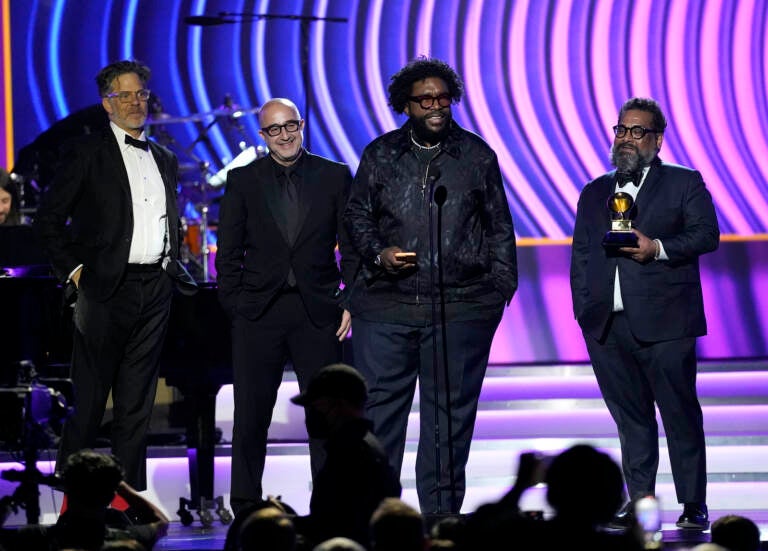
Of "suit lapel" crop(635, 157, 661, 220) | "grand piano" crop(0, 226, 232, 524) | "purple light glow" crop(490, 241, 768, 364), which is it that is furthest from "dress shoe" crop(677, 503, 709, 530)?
"purple light glow" crop(490, 241, 768, 364)

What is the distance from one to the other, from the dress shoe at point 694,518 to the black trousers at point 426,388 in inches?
37.1

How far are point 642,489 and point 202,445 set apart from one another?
2.10 meters

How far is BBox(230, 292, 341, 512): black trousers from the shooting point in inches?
238

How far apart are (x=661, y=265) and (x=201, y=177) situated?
5389 millimetres

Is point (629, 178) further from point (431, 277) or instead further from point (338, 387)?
point (338, 387)

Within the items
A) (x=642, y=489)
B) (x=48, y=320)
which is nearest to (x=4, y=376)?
(x=48, y=320)

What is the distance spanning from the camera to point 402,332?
5.78 m

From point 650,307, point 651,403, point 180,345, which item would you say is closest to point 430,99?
point 650,307

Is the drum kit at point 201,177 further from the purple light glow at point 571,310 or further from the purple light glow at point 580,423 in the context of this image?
the purple light glow at point 580,423

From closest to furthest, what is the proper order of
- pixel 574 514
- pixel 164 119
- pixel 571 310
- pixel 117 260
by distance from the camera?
pixel 574 514, pixel 117 260, pixel 571 310, pixel 164 119

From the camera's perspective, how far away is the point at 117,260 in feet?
19.5

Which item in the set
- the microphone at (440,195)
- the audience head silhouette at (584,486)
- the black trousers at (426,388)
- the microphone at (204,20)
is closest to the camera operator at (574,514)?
the audience head silhouette at (584,486)

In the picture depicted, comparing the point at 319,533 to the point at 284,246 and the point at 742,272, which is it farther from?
the point at 742,272

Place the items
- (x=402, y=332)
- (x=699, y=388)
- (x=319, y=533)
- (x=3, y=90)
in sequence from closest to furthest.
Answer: (x=319, y=533) < (x=402, y=332) < (x=699, y=388) < (x=3, y=90)
